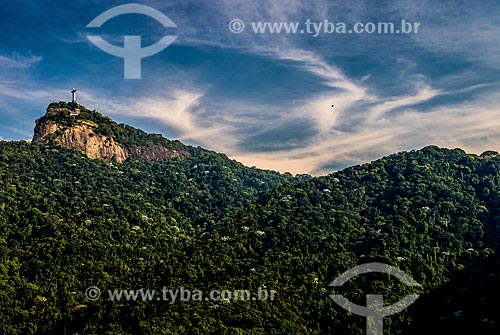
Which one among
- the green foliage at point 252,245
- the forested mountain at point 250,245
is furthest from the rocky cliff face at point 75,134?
the green foliage at point 252,245

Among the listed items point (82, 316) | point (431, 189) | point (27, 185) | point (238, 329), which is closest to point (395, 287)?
point (238, 329)

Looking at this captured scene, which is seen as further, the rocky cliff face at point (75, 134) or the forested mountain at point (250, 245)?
the rocky cliff face at point (75, 134)

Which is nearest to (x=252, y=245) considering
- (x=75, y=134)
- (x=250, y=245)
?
(x=250, y=245)

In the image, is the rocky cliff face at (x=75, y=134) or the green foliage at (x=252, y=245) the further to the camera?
the rocky cliff face at (x=75, y=134)

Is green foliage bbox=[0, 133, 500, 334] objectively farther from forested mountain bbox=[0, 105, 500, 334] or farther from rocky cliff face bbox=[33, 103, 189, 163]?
rocky cliff face bbox=[33, 103, 189, 163]

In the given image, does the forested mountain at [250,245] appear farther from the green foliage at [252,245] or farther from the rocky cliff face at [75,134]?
the rocky cliff face at [75,134]

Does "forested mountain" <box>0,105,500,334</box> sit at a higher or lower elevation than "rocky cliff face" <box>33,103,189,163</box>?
lower

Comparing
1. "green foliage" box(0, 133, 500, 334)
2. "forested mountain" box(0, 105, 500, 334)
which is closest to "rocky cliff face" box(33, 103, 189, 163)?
"forested mountain" box(0, 105, 500, 334)

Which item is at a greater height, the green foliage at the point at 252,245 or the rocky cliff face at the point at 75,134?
the rocky cliff face at the point at 75,134
